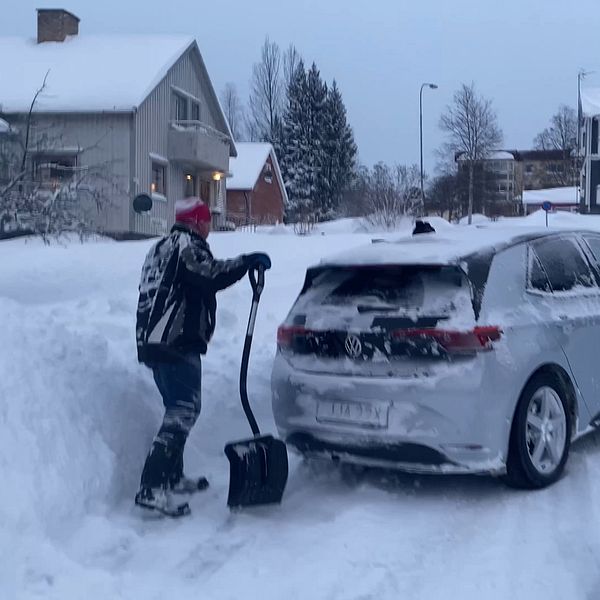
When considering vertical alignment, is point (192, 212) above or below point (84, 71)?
below

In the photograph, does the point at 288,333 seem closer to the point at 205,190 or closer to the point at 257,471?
the point at 257,471

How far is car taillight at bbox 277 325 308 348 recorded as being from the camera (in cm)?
573

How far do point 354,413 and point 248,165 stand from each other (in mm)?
47117

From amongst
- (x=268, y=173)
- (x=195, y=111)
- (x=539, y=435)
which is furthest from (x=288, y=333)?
(x=268, y=173)

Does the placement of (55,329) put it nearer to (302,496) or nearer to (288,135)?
(302,496)

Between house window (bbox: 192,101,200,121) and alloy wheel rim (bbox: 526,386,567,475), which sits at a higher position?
house window (bbox: 192,101,200,121)

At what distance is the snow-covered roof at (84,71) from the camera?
28.1 metres

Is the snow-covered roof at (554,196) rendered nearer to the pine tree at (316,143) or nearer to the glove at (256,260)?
the pine tree at (316,143)

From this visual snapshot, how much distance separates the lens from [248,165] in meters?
51.7

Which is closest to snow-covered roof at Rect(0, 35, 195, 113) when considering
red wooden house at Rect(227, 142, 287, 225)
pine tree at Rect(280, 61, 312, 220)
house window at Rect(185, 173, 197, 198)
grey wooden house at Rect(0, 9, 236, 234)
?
grey wooden house at Rect(0, 9, 236, 234)

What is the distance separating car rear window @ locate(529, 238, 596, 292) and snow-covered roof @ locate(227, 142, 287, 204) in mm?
43098

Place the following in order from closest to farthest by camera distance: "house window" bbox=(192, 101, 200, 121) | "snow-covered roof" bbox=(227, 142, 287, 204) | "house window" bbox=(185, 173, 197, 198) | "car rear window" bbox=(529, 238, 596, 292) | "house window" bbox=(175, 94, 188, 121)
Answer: "car rear window" bbox=(529, 238, 596, 292), "house window" bbox=(175, 94, 188, 121), "house window" bbox=(185, 173, 197, 198), "house window" bbox=(192, 101, 200, 121), "snow-covered roof" bbox=(227, 142, 287, 204)

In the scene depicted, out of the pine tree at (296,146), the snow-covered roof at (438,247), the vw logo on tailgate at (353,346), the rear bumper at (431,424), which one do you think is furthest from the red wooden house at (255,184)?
the rear bumper at (431,424)

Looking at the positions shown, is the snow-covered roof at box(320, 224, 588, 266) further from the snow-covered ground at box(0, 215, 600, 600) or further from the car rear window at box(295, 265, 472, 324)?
the snow-covered ground at box(0, 215, 600, 600)
